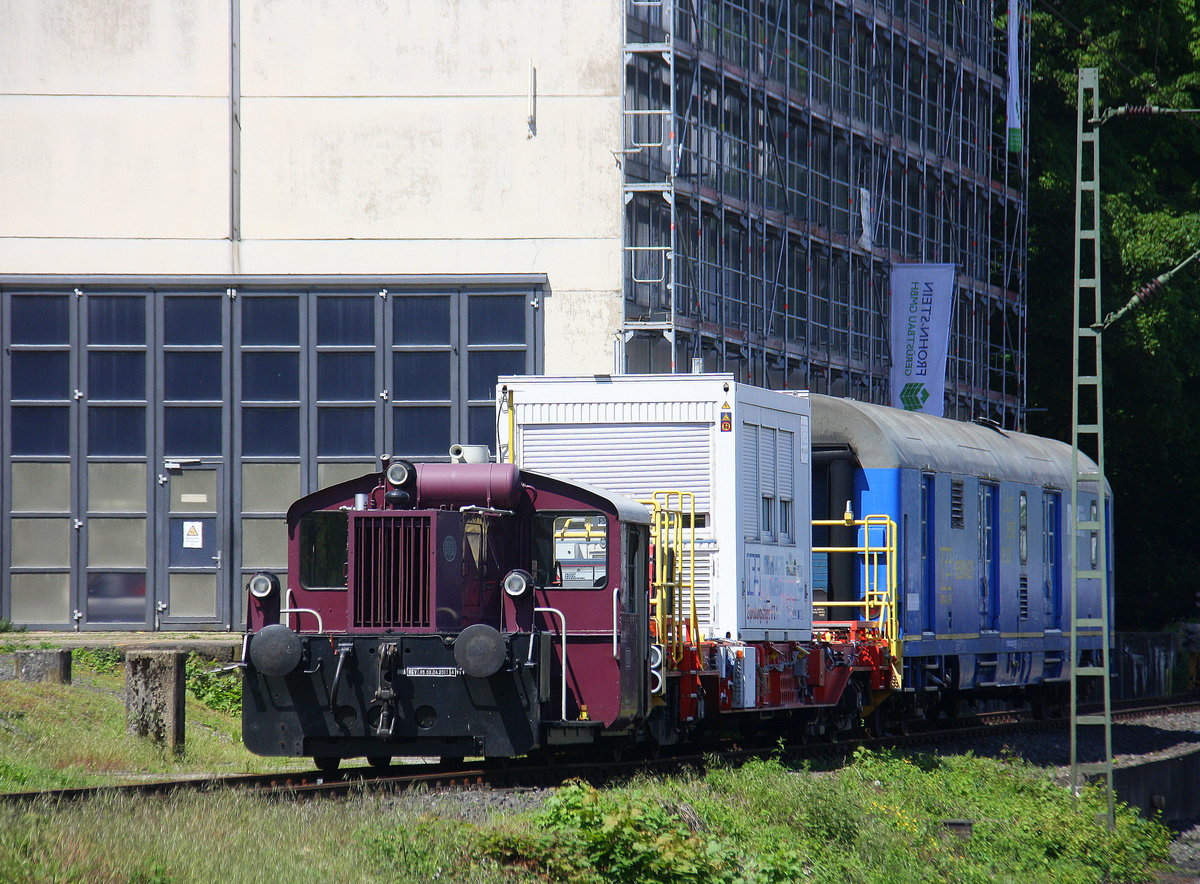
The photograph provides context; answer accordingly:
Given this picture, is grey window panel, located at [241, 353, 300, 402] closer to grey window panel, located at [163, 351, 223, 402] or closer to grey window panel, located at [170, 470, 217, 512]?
grey window panel, located at [163, 351, 223, 402]

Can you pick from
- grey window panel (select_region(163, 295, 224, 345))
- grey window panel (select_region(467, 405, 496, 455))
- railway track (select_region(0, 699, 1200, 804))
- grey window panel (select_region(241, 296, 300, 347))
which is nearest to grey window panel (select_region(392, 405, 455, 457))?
grey window panel (select_region(467, 405, 496, 455))

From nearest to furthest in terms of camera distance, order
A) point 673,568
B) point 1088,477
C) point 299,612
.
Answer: point 299,612 → point 673,568 → point 1088,477

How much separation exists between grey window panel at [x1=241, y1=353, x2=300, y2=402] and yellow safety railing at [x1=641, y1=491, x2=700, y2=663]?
14572 mm

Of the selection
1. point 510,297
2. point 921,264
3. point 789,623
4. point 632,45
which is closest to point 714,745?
point 789,623

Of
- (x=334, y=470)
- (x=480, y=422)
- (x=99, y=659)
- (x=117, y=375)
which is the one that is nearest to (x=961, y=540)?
(x=480, y=422)

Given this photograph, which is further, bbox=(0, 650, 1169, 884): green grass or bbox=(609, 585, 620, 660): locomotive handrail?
bbox=(609, 585, 620, 660): locomotive handrail

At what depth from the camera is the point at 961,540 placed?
2234cm

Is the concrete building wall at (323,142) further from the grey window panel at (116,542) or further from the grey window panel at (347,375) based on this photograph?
the grey window panel at (116,542)

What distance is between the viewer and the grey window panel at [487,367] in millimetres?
29688

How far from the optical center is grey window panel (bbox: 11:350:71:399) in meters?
29.8

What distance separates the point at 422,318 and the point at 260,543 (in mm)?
4899

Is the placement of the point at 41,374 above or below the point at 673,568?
above

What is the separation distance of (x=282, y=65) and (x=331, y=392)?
226 inches

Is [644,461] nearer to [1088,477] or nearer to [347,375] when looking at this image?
[1088,477]
